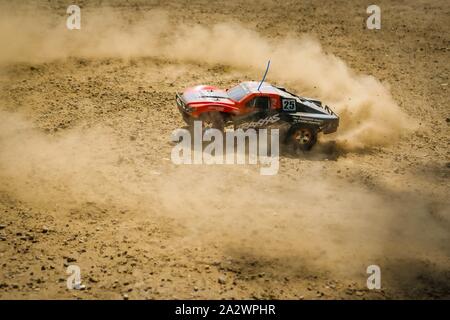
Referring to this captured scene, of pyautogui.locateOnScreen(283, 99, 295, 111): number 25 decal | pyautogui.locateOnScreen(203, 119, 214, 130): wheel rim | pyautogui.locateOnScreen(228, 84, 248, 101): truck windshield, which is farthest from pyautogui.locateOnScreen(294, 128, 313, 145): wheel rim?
pyautogui.locateOnScreen(203, 119, 214, 130): wheel rim

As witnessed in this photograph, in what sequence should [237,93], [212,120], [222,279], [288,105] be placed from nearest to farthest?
[222,279], [212,120], [288,105], [237,93]

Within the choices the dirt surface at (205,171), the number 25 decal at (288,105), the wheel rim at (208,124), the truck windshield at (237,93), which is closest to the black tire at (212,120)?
the wheel rim at (208,124)

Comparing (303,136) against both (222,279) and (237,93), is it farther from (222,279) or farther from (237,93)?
(222,279)

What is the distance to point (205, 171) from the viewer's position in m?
10.1

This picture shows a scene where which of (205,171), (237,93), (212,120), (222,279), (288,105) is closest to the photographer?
(222,279)

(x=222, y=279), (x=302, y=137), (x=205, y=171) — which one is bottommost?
(x=222, y=279)

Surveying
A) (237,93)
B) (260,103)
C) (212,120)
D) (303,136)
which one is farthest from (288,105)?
(212,120)

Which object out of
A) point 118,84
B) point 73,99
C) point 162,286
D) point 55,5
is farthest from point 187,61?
point 162,286

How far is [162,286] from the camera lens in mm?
7117

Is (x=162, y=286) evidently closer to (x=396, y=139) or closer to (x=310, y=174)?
(x=310, y=174)

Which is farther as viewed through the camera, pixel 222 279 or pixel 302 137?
pixel 302 137

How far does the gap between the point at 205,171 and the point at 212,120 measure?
163 cm

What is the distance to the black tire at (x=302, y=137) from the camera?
11.3 meters
